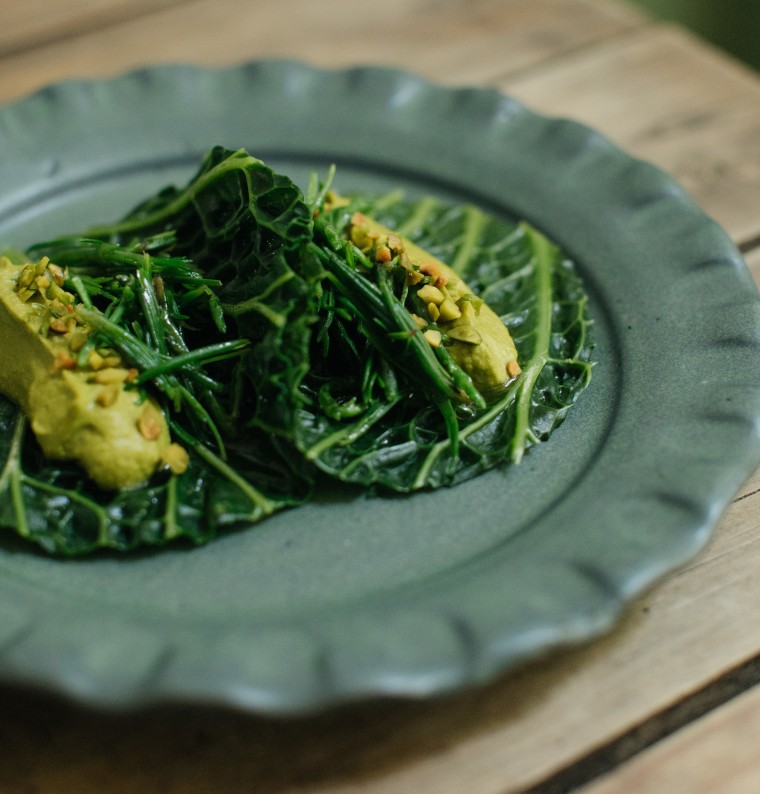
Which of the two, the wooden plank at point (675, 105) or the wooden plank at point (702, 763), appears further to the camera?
the wooden plank at point (675, 105)

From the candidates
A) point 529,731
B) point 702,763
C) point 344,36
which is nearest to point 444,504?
point 529,731

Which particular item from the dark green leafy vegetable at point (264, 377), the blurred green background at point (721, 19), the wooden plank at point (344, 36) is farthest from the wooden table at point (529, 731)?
the blurred green background at point (721, 19)

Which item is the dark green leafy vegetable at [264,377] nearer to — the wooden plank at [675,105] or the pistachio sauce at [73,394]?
the pistachio sauce at [73,394]

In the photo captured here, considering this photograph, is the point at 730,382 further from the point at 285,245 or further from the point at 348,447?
the point at 285,245

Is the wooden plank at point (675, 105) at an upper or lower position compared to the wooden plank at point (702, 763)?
upper

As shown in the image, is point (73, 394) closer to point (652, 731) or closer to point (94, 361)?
point (94, 361)

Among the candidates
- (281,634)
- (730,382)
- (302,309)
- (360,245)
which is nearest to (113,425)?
(302,309)

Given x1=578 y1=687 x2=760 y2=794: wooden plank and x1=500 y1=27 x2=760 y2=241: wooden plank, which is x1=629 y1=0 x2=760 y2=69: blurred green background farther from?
x1=578 y1=687 x2=760 y2=794: wooden plank
